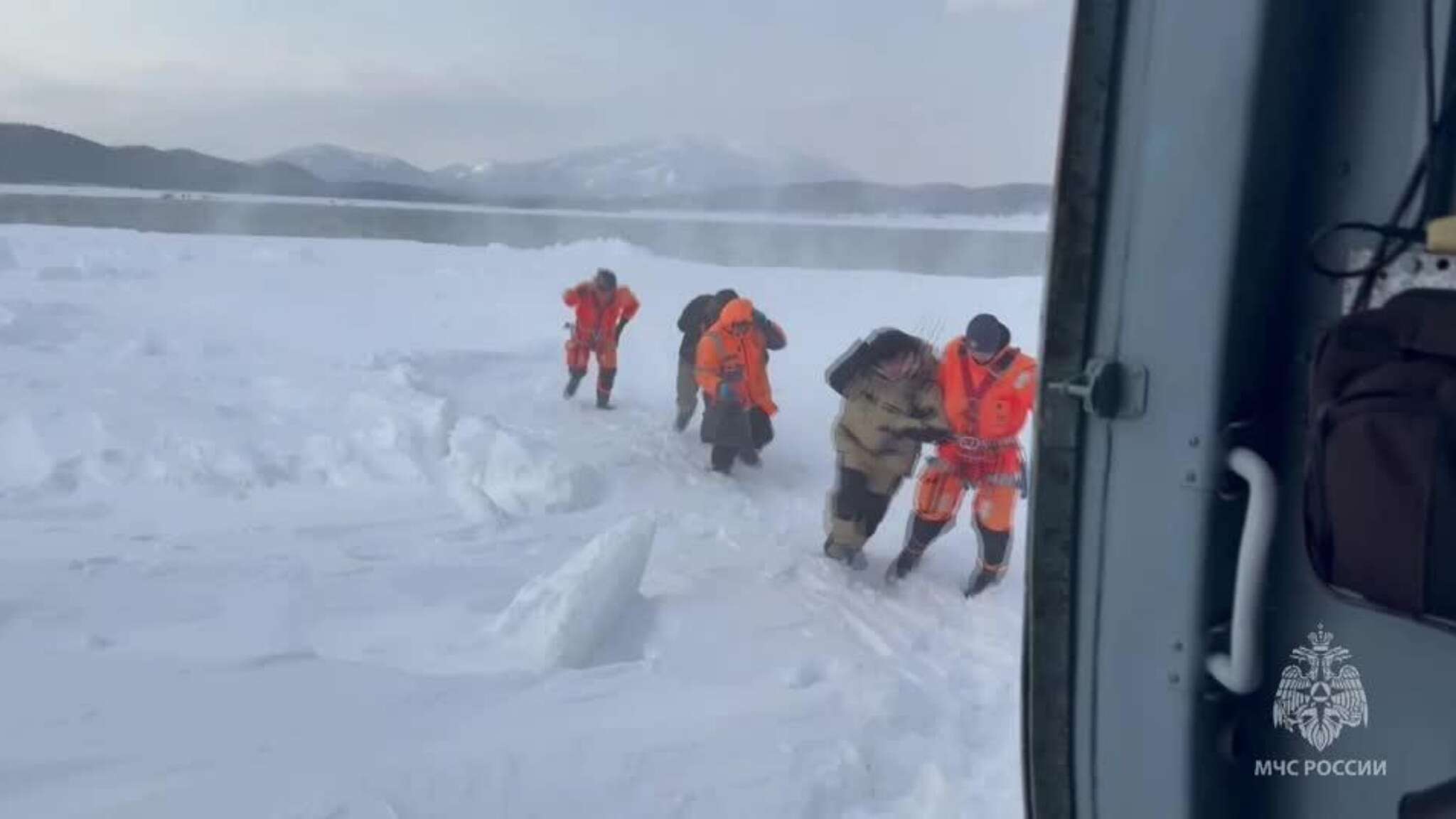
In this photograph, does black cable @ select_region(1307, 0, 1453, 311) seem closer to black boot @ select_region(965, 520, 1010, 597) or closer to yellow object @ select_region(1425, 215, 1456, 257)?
yellow object @ select_region(1425, 215, 1456, 257)

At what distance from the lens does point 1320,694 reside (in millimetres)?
1300

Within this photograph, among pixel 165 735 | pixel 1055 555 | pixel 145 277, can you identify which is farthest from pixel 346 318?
pixel 1055 555

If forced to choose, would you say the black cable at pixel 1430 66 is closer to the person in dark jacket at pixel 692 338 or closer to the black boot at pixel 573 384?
the person in dark jacket at pixel 692 338

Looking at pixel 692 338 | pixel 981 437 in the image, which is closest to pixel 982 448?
pixel 981 437

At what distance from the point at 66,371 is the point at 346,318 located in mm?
5214

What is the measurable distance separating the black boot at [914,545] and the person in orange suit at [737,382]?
198cm

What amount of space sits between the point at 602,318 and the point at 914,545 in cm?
441

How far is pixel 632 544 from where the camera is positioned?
5.40 metres

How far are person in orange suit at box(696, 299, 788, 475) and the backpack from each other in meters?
6.73

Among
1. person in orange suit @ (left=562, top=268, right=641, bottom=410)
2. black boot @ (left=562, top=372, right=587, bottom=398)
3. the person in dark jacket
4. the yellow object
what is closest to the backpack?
the yellow object

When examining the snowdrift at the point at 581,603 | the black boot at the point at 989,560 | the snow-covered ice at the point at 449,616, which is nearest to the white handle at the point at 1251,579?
the snow-covered ice at the point at 449,616

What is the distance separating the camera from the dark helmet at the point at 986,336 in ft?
19.6

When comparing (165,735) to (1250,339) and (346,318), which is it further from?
(346,318)

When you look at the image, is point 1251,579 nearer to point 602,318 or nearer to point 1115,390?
point 1115,390
